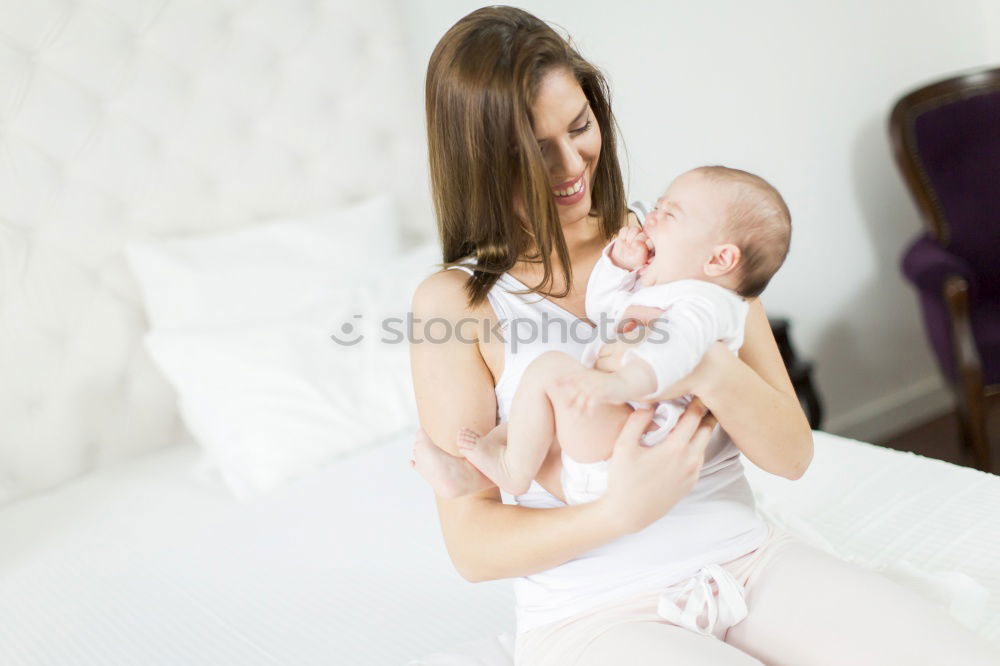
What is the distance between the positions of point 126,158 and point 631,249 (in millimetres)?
1686

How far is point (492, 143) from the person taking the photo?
124cm

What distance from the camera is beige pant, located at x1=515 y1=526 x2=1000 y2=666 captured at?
0.96 metres

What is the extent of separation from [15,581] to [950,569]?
178cm

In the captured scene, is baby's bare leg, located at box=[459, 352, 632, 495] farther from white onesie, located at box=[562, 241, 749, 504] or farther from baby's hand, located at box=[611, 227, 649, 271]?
baby's hand, located at box=[611, 227, 649, 271]

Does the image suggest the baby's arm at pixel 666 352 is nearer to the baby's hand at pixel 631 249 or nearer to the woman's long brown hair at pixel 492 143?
the baby's hand at pixel 631 249

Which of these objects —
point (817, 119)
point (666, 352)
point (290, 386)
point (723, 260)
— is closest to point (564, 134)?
point (723, 260)

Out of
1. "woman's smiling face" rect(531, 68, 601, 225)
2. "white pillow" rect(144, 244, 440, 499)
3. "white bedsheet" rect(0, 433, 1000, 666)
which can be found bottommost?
"white bedsheet" rect(0, 433, 1000, 666)

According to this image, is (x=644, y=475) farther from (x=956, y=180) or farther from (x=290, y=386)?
(x=956, y=180)

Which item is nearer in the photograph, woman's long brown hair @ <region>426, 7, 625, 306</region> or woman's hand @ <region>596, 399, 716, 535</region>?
woman's hand @ <region>596, 399, 716, 535</region>

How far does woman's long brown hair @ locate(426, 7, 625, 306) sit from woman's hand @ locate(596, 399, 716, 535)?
32cm

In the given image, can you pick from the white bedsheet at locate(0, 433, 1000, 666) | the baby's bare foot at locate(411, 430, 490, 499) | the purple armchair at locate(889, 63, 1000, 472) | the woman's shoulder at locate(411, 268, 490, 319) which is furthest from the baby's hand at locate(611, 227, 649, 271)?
the purple armchair at locate(889, 63, 1000, 472)

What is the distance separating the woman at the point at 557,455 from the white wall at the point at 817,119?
52.4 inches

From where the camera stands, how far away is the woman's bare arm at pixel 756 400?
1070mm

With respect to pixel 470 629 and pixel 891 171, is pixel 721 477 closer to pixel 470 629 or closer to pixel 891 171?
pixel 470 629
